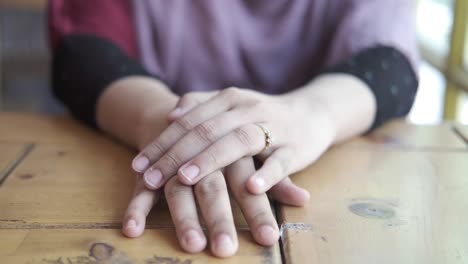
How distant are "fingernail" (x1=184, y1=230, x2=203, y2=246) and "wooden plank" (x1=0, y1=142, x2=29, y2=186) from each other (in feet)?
0.80

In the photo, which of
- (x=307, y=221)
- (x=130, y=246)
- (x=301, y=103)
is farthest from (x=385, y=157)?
(x=130, y=246)

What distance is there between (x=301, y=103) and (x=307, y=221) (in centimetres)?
19

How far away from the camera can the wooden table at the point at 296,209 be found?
44 centimetres

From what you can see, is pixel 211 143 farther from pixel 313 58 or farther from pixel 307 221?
pixel 313 58

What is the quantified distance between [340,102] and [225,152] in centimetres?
21

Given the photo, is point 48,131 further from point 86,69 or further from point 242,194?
point 242,194

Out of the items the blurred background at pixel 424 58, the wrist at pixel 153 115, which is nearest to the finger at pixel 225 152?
the wrist at pixel 153 115

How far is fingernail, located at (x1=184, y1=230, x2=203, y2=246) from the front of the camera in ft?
1.45

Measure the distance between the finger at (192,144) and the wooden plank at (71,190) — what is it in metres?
0.03

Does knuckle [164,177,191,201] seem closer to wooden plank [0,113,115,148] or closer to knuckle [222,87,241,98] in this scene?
knuckle [222,87,241,98]

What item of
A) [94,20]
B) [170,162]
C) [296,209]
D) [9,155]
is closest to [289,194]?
[296,209]

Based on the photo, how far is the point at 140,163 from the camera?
559mm

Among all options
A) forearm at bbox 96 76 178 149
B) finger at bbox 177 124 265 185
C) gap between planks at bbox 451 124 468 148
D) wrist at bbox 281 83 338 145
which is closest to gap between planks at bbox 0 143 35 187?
forearm at bbox 96 76 178 149

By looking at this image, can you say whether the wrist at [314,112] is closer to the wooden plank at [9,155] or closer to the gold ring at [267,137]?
the gold ring at [267,137]
